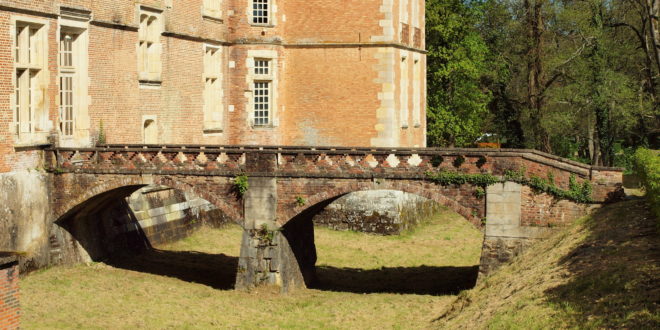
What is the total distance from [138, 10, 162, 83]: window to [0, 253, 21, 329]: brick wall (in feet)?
48.5

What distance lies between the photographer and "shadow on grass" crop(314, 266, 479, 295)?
26.7 meters

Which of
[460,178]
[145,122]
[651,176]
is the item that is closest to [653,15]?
[460,178]

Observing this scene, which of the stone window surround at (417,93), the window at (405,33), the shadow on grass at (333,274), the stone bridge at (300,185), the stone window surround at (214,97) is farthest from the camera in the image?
the stone window surround at (417,93)

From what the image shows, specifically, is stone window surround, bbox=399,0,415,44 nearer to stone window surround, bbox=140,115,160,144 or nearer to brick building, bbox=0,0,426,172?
brick building, bbox=0,0,426,172

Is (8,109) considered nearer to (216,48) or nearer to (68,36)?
(68,36)

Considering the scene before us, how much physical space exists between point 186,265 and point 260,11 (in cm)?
1090

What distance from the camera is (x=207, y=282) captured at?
26672 mm

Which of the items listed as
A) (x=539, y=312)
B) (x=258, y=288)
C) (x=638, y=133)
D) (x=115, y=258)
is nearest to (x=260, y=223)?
(x=258, y=288)

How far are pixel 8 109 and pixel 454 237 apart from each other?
1711 cm

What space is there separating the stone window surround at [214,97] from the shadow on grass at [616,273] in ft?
50.2

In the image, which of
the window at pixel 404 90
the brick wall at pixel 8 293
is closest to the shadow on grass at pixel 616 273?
the brick wall at pixel 8 293

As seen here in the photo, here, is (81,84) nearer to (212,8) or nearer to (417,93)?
(212,8)

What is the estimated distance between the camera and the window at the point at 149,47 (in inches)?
1190

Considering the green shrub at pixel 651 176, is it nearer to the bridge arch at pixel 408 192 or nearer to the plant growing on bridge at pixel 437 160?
the bridge arch at pixel 408 192
